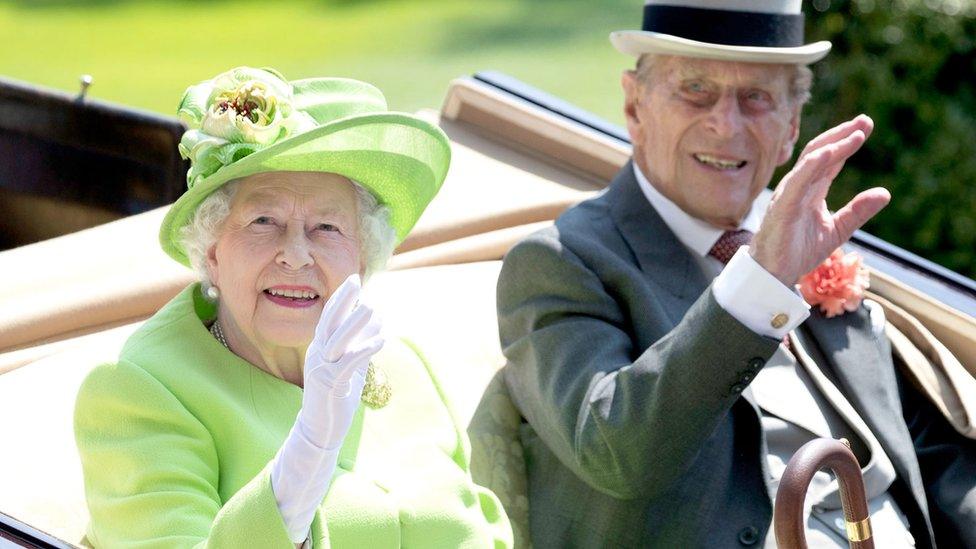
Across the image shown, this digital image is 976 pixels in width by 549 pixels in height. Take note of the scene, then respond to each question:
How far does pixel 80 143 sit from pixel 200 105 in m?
1.68

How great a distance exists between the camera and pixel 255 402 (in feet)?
7.77

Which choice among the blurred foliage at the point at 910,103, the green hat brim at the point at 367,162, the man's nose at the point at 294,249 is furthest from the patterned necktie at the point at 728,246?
the blurred foliage at the point at 910,103

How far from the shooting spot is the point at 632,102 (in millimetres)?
3080

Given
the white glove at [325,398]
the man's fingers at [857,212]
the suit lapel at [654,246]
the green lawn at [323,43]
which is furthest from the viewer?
the green lawn at [323,43]

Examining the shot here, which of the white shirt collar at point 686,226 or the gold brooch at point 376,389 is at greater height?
the white shirt collar at point 686,226

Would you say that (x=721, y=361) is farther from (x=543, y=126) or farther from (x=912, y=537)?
(x=543, y=126)

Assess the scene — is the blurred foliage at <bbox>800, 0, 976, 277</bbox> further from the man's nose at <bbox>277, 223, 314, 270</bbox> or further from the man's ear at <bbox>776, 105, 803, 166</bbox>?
the man's nose at <bbox>277, 223, 314, 270</bbox>

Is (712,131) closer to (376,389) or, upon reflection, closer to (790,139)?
(790,139)

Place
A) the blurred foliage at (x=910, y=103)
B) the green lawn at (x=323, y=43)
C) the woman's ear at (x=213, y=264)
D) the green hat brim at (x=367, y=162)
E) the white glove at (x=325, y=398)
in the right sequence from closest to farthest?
the white glove at (x=325, y=398) < the green hat brim at (x=367, y=162) < the woman's ear at (x=213, y=264) < the blurred foliage at (x=910, y=103) < the green lawn at (x=323, y=43)

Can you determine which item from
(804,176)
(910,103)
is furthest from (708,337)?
(910,103)

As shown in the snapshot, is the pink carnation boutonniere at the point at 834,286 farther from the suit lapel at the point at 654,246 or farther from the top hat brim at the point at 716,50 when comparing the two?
the top hat brim at the point at 716,50

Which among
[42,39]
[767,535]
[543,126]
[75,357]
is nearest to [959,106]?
[543,126]

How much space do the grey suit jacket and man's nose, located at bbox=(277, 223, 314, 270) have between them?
21.2 inches

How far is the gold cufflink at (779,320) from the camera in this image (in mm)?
2485
